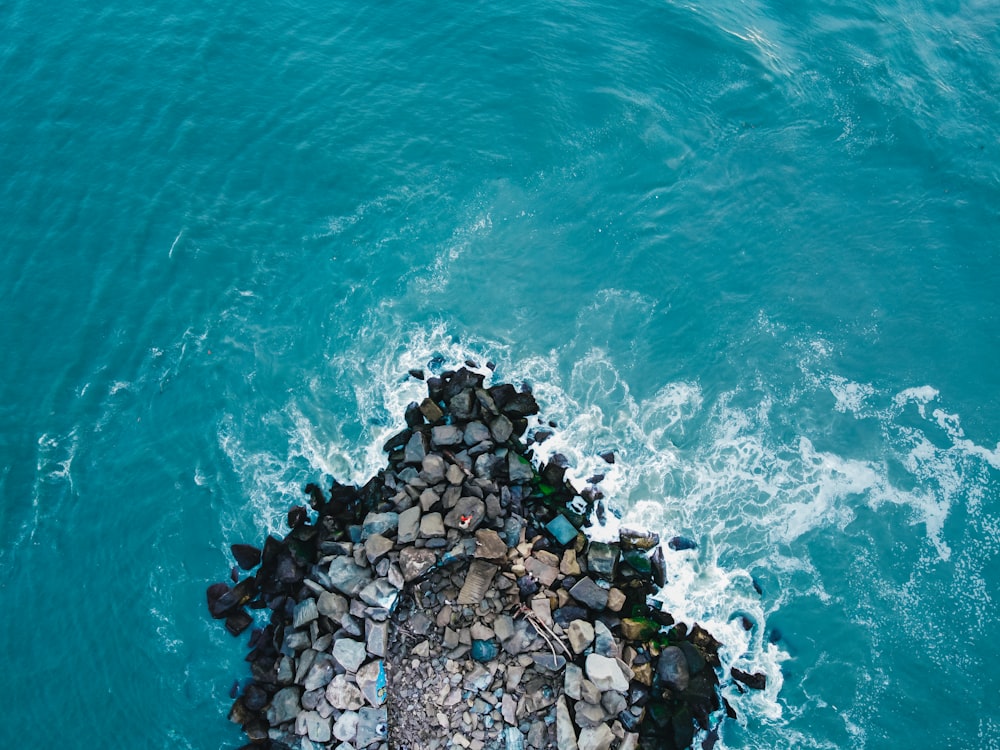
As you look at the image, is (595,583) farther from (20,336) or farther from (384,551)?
(20,336)

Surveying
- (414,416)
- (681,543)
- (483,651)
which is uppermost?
(414,416)

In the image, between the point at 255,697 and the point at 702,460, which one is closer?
the point at 255,697

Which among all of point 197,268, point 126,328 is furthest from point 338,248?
point 126,328

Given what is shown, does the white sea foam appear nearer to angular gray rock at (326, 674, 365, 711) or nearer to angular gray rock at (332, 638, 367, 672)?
angular gray rock at (332, 638, 367, 672)

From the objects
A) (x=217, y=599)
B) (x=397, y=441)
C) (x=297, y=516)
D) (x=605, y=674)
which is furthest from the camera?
(x=397, y=441)

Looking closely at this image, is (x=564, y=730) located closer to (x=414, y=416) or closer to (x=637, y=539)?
(x=637, y=539)

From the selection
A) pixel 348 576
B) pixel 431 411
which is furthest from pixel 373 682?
pixel 431 411
